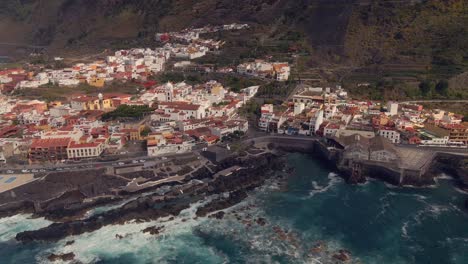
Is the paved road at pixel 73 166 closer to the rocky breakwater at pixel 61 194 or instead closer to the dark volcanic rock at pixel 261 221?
the rocky breakwater at pixel 61 194

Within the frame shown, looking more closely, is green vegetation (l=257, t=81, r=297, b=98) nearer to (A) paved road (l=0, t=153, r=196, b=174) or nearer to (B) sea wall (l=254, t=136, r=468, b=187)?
(B) sea wall (l=254, t=136, r=468, b=187)

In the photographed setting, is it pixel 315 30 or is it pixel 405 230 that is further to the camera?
pixel 315 30

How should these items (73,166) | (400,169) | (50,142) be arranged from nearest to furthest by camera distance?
(400,169), (73,166), (50,142)

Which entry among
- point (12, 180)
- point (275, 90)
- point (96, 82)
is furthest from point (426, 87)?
point (12, 180)

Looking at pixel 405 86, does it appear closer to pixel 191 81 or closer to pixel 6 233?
pixel 191 81

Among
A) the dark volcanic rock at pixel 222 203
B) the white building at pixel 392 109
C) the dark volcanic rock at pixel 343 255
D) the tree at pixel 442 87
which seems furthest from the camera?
the tree at pixel 442 87

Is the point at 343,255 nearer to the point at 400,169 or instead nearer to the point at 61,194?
the point at 400,169

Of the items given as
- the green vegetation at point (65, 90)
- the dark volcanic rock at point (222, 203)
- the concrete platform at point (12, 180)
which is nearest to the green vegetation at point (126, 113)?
the green vegetation at point (65, 90)
